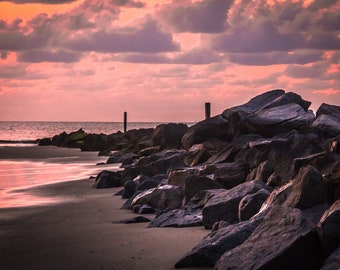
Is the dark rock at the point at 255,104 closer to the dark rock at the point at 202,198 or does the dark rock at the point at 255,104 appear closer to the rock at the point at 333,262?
the dark rock at the point at 202,198

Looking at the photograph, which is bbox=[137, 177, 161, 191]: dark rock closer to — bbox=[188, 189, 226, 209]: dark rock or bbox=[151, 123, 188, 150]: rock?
bbox=[188, 189, 226, 209]: dark rock

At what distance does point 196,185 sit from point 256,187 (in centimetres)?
233

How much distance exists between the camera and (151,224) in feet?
32.3

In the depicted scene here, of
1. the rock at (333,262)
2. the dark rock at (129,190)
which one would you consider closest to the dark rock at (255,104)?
the dark rock at (129,190)

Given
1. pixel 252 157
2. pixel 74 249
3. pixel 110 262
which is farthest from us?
pixel 252 157

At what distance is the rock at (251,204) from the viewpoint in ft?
28.4

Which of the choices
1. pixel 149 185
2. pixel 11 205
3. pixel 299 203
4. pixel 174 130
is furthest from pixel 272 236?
pixel 174 130

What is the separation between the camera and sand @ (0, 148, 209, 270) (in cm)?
754

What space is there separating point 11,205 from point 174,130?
12410 millimetres

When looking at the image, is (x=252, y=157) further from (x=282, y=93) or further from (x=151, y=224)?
(x=282, y=93)

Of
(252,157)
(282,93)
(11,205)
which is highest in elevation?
(282,93)

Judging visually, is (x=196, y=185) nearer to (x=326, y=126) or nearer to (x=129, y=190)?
(x=129, y=190)

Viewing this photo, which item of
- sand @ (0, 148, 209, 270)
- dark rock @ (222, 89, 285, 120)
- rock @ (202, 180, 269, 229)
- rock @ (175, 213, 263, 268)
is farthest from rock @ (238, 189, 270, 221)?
dark rock @ (222, 89, 285, 120)

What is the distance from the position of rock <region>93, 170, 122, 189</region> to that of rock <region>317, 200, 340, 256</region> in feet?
37.1
